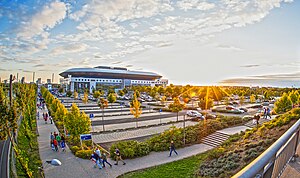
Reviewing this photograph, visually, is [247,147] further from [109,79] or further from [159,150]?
[109,79]

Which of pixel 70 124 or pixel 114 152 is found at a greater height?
pixel 70 124

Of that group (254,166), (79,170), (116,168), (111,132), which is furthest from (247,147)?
(111,132)

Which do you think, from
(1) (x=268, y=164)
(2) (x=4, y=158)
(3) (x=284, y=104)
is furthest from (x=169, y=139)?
(3) (x=284, y=104)

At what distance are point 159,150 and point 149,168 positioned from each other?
3.73 m

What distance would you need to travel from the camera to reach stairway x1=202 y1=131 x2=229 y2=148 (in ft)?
59.0

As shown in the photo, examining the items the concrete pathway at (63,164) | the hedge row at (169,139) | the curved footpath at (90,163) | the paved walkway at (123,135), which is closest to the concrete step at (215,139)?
the hedge row at (169,139)

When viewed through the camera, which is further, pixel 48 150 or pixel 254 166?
pixel 48 150

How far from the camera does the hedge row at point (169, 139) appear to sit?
1482 centimetres

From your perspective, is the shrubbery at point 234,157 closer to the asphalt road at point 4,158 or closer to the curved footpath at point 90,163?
the curved footpath at point 90,163

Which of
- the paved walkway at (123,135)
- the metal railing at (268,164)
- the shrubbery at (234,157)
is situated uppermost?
the metal railing at (268,164)

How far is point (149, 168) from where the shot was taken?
41.0 ft

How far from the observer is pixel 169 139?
56.6 feet

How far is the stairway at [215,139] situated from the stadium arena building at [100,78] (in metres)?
87.5

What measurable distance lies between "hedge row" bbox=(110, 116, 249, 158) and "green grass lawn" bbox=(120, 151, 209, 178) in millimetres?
2616
